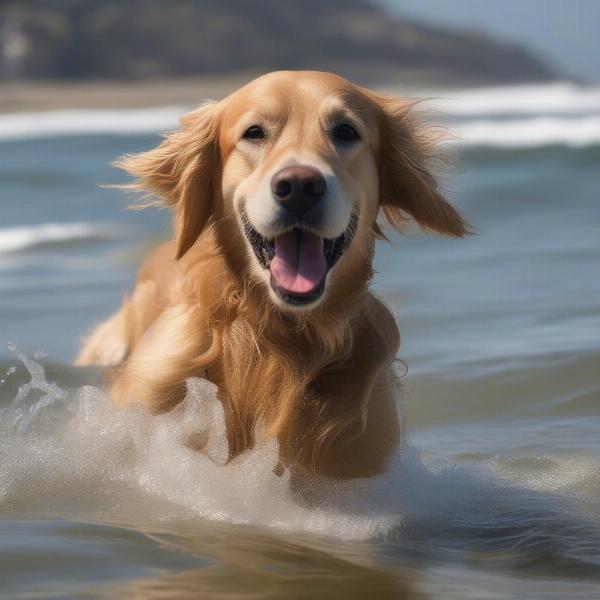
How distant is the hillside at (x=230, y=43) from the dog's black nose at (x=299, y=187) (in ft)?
161

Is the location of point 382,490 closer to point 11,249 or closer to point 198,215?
point 198,215

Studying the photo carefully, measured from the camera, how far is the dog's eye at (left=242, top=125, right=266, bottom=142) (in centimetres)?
445

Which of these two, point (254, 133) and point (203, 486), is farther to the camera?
point (254, 133)

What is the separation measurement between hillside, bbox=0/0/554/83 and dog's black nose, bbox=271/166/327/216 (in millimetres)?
49024

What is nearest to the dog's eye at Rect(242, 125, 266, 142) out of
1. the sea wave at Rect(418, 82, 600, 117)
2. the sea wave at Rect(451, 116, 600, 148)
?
the sea wave at Rect(451, 116, 600, 148)

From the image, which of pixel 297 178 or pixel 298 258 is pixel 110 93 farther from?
pixel 297 178

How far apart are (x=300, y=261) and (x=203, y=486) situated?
78 cm

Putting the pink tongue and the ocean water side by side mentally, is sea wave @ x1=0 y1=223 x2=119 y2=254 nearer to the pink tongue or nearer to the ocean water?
the ocean water

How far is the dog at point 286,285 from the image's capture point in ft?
14.3

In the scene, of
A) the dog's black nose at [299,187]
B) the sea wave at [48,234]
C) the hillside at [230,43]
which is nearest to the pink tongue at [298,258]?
the dog's black nose at [299,187]

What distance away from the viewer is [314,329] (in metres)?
4.52

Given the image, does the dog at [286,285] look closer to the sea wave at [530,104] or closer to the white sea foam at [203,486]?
the white sea foam at [203,486]

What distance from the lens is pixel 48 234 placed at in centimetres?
1163

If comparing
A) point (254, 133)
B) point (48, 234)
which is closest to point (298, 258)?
point (254, 133)
